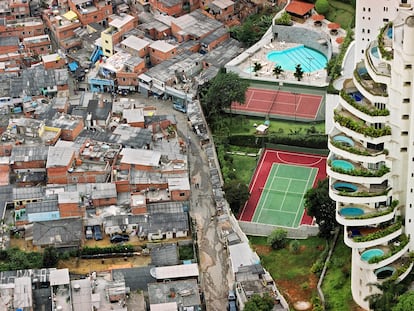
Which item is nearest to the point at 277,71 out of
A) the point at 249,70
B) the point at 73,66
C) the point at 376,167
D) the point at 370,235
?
the point at 249,70

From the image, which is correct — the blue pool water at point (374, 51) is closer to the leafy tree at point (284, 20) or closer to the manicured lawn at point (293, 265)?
the manicured lawn at point (293, 265)

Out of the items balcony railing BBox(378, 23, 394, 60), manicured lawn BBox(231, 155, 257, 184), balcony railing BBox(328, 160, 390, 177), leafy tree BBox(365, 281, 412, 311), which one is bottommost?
manicured lawn BBox(231, 155, 257, 184)

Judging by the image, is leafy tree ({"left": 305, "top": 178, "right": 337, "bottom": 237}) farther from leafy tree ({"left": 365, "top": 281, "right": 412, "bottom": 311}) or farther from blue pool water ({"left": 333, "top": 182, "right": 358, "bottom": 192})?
leafy tree ({"left": 365, "top": 281, "right": 412, "bottom": 311})

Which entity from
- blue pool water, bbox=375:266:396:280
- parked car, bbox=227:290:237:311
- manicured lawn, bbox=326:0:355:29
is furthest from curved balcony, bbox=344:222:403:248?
manicured lawn, bbox=326:0:355:29

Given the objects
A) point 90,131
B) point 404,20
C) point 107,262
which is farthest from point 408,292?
point 90,131

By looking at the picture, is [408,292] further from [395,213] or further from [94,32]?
[94,32]

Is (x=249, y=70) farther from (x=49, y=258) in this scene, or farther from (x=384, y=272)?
(x=384, y=272)

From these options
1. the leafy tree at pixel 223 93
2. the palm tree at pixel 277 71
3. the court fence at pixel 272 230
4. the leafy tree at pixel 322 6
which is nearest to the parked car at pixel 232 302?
the court fence at pixel 272 230
